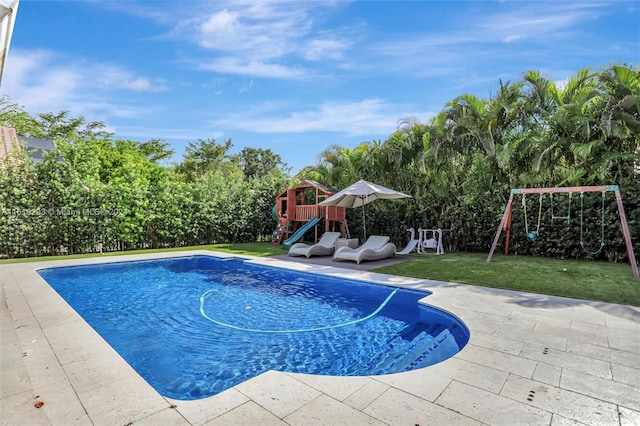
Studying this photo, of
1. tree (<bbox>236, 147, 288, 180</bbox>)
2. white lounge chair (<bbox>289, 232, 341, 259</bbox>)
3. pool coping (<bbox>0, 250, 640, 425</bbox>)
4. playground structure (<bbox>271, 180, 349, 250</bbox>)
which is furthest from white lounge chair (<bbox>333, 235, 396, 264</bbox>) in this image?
tree (<bbox>236, 147, 288, 180</bbox>)

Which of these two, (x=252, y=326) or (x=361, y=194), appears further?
(x=361, y=194)

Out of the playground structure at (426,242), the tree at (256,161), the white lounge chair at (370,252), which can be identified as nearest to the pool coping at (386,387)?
the white lounge chair at (370,252)

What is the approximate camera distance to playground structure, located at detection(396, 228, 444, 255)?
41.1 ft

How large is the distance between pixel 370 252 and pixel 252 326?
5.84m

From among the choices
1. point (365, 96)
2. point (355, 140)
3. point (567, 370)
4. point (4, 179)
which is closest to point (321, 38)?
point (365, 96)

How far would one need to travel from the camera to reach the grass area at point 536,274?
6371 mm

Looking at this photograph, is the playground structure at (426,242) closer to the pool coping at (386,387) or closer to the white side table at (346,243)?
Result: the white side table at (346,243)

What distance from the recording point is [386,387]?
2.89 meters

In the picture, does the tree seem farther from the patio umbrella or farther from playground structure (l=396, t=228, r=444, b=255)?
playground structure (l=396, t=228, r=444, b=255)

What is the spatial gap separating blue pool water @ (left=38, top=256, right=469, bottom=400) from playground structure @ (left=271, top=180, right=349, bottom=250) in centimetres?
573

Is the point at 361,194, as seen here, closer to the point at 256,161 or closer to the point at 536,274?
the point at 536,274

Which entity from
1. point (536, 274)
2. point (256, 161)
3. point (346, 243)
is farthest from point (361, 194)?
point (256, 161)

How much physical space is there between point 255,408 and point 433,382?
1.57 metres

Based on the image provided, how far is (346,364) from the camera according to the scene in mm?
4098
